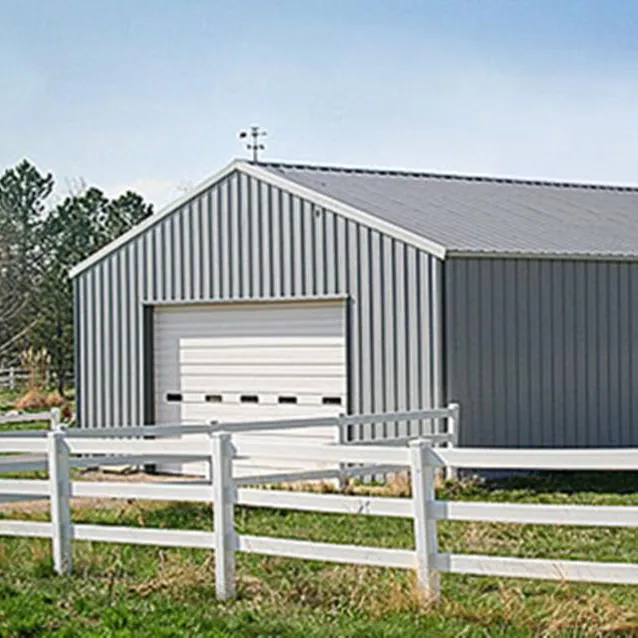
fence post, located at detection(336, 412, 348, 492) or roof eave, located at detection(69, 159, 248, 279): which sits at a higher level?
roof eave, located at detection(69, 159, 248, 279)

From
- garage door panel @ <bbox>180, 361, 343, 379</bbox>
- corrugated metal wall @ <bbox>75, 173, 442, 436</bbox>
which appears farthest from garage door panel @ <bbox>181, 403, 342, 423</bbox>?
corrugated metal wall @ <bbox>75, 173, 442, 436</bbox>

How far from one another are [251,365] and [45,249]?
33.8 metres

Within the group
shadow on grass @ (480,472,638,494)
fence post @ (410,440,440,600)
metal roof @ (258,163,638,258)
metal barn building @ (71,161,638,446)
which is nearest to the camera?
fence post @ (410,440,440,600)

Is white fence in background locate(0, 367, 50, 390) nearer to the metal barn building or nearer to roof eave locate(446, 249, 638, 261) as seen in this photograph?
the metal barn building

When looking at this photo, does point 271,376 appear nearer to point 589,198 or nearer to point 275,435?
point 275,435

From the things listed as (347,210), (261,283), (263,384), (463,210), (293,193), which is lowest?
(263,384)

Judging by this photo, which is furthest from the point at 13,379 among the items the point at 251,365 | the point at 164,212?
the point at 251,365

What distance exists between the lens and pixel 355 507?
31.0 feet

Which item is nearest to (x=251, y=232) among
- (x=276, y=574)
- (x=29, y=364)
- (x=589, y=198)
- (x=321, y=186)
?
(x=321, y=186)

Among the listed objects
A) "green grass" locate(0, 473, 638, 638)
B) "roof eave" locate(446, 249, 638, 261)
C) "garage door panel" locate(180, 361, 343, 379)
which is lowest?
"green grass" locate(0, 473, 638, 638)

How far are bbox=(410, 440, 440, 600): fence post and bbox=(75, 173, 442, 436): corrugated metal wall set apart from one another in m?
8.20

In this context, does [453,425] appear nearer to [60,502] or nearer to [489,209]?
[489,209]

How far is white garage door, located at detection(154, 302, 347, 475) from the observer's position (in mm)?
18520

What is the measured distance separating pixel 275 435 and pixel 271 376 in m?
0.78
